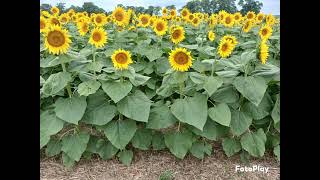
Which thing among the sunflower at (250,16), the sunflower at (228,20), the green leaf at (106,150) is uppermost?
the sunflower at (250,16)

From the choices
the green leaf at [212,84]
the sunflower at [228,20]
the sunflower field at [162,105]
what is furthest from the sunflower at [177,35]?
the sunflower at [228,20]

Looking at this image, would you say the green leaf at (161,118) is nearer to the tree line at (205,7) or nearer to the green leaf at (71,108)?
the green leaf at (71,108)

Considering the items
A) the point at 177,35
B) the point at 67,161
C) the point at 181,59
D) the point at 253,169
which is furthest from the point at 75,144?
the point at 253,169

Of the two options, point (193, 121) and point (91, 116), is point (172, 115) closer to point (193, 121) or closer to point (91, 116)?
point (193, 121)

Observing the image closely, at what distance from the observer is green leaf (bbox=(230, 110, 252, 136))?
325cm

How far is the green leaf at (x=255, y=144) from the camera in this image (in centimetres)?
333

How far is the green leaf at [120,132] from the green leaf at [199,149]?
508 millimetres

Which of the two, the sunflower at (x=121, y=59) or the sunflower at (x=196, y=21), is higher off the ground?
the sunflower at (x=196, y=21)

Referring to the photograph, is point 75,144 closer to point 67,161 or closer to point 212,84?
point 67,161

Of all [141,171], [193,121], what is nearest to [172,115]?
[193,121]

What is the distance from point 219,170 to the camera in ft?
10.7

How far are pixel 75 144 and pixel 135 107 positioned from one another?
Result: 58 cm

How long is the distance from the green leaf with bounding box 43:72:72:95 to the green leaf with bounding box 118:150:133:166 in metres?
0.71
